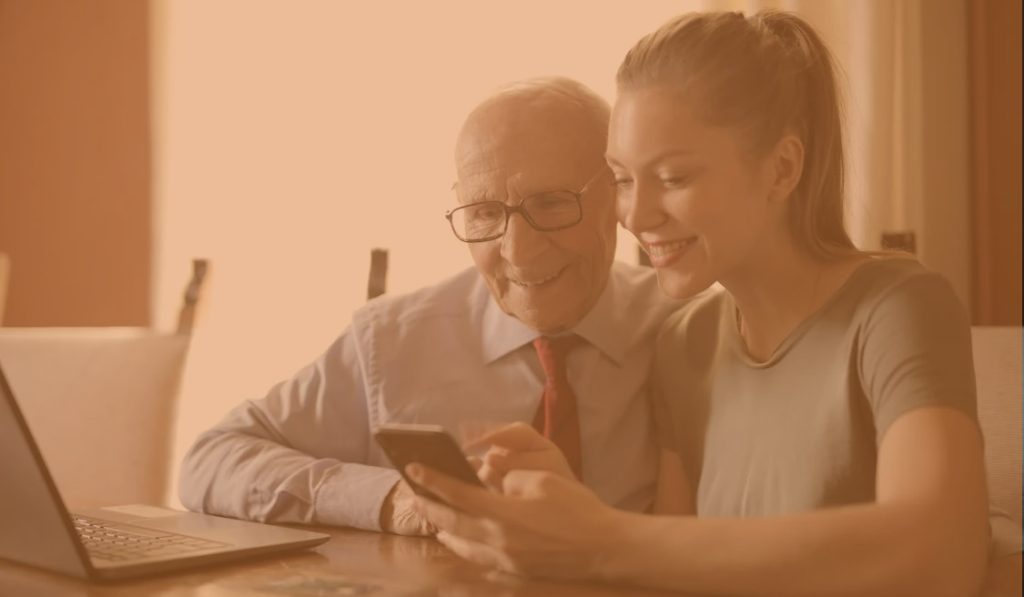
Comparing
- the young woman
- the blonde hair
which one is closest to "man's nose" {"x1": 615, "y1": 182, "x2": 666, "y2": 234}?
the young woman

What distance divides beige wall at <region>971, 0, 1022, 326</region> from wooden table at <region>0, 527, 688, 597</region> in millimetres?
1488

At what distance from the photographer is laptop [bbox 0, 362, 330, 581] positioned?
3.40 feet

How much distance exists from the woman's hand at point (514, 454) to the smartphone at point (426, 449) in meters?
0.08

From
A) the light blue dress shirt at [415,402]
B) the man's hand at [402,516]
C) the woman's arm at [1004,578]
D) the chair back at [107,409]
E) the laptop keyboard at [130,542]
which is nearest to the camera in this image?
the woman's arm at [1004,578]

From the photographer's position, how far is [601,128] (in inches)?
61.6

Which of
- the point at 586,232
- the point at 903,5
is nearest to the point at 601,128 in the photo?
the point at 586,232

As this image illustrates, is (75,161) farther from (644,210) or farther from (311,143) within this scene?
(644,210)

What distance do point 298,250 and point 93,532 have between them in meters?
1.67

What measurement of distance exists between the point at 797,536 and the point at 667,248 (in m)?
0.41

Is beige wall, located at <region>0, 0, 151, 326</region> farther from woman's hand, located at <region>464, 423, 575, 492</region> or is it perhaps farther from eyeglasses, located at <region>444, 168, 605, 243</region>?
woman's hand, located at <region>464, 423, 575, 492</region>

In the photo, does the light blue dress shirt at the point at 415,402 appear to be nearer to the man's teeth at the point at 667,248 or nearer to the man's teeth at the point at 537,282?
the man's teeth at the point at 537,282


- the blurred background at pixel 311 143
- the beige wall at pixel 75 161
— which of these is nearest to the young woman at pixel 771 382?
the blurred background at pixel 311 143

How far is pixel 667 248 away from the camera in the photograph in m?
1.24

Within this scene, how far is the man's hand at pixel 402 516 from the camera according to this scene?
137 cm
